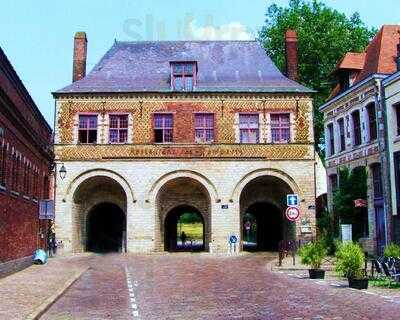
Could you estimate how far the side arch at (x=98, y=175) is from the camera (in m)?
32.4

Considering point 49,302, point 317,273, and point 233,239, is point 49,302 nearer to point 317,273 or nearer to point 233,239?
point 317,273

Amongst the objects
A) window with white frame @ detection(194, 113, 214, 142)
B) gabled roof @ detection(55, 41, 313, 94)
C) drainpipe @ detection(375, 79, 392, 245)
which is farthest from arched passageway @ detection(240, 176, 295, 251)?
drainpipe @ detection(375, 79, 392, 245)

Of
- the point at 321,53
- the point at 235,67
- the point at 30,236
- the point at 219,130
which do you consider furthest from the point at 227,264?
the point at 321,53

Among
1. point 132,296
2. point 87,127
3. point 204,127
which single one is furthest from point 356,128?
point 132,296

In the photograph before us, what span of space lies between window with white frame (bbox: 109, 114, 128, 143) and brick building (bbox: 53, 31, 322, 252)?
60mm

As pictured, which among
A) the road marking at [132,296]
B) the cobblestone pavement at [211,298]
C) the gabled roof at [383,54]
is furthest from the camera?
the gabled roof at [383,54]

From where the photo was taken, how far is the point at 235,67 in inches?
1416

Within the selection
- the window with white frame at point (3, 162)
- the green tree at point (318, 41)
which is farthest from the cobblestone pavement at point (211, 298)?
the green tree at point (318, 41)

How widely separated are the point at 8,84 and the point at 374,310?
43.3ft

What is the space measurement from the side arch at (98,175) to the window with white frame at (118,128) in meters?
2.06

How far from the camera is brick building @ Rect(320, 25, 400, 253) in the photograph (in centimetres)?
2608

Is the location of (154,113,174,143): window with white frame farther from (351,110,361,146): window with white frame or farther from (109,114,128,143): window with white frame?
(351,110,361,146): window with white frame

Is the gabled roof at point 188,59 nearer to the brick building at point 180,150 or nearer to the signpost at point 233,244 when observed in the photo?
the brick building at point 180,150

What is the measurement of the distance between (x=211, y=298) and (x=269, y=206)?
2482 centimetres
